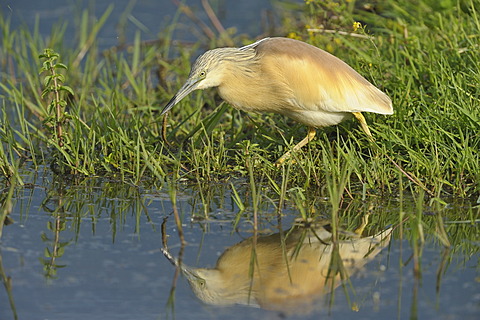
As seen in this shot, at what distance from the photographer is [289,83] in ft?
15.6

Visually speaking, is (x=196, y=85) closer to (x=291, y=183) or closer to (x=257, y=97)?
(x=257, y=97)

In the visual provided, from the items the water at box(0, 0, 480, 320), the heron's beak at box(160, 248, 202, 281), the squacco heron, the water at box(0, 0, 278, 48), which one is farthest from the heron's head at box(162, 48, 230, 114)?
the water at box(0, 0, 278, 48)

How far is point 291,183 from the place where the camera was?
4.73 m

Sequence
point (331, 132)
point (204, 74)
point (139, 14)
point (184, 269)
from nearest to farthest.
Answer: point (184, 269) < point (204, 74) < point (331, 132) < point (139, 14)

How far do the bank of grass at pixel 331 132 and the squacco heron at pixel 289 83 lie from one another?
184 mm

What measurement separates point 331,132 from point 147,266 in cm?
191

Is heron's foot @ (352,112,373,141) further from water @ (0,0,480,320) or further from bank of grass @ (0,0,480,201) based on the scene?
water @ (0,0,480,320)

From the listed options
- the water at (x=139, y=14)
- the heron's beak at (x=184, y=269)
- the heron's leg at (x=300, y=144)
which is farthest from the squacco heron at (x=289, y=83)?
the water at (x=139, y=14)

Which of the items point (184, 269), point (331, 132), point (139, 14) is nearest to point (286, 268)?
point (184, 269)

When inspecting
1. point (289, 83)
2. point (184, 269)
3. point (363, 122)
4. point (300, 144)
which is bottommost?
point (184, 269)

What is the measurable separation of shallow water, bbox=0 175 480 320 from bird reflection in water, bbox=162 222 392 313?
5 centimetres

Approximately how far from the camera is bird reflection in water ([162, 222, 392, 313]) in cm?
334

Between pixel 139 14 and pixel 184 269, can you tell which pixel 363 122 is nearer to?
pixel 184 269

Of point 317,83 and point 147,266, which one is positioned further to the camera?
point 317,83
